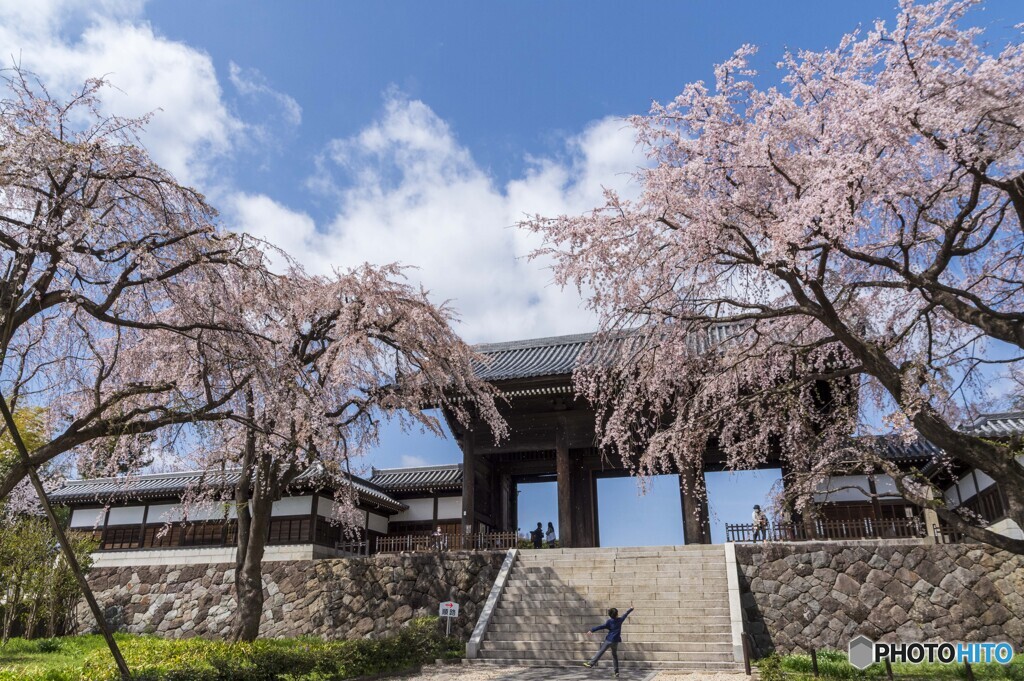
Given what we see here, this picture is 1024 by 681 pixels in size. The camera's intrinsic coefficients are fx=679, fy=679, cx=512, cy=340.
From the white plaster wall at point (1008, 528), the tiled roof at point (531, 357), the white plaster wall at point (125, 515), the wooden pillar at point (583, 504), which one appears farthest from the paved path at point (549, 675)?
the white plaster wall at point (125, 515)

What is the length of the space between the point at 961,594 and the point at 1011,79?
12149 mm

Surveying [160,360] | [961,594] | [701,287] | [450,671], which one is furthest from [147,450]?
[961,594]

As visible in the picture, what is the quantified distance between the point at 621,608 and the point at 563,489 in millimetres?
4813

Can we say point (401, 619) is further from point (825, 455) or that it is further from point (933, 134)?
point (933, 134)

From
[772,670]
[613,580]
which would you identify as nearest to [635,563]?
[613,580]

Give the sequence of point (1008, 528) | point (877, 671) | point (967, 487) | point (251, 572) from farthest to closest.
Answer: point (967, 487)
point (1008, 528)
point (251, 572)
point (877, 671)

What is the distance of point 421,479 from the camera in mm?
26031

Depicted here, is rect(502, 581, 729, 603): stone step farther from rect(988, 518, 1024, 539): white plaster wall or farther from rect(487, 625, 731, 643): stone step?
rect(988, 518, 1024, 539): white plaster wall

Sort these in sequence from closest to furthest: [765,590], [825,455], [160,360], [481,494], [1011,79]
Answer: [1011,79] < [825,455] < [160,360] < [765,590] < [481,494]

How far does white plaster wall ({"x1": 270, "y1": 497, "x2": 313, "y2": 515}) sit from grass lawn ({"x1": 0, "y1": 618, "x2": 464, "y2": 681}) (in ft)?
23.3

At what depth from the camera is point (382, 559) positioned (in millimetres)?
18906

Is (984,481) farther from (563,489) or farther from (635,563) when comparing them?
(563,489)

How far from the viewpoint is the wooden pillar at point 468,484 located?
2027 centimetres

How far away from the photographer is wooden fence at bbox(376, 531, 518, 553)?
19.1 metres
